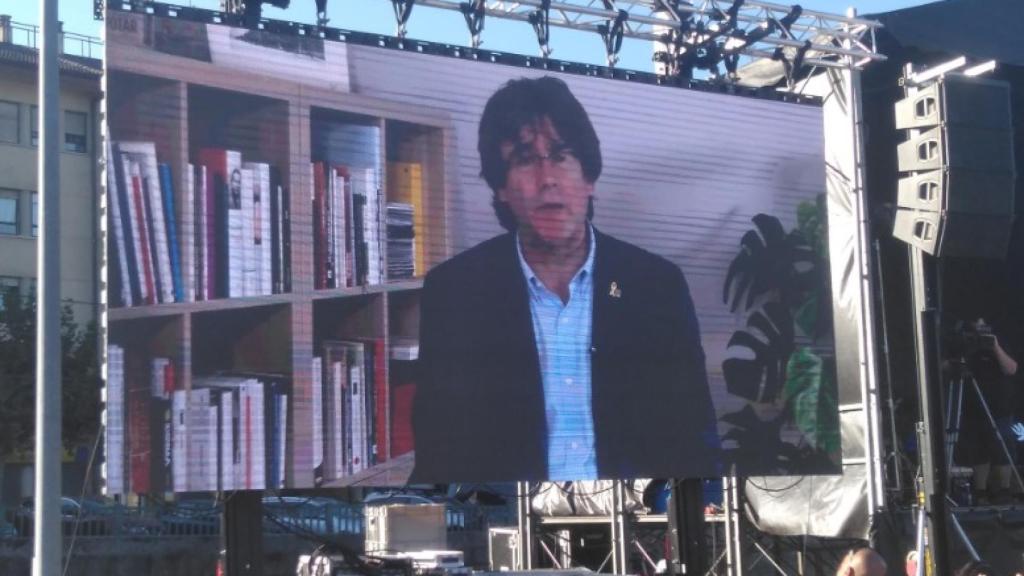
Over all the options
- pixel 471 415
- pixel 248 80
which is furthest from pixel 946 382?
pixel 248 80

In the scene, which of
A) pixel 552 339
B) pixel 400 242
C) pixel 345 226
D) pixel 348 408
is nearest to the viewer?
pixel 348 408

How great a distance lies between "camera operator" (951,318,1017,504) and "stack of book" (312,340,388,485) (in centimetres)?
613

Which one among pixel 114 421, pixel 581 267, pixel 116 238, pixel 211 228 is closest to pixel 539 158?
pixel 581 267

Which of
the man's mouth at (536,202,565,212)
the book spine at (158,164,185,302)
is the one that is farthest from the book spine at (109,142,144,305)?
the man's mouth at (536,202,565,212)

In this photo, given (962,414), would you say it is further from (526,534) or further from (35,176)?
(35,176)

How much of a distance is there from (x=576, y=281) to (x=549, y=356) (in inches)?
25.3

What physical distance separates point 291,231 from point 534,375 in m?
2.10

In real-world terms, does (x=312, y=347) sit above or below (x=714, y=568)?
above

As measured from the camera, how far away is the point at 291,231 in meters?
9.54

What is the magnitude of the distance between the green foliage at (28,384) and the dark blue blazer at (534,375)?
18.2 m

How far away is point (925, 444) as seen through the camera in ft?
25.6

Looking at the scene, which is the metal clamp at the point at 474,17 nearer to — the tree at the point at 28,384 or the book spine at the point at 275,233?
the book spine at the point at 275,233

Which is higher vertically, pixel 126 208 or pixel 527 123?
pixel 527 123

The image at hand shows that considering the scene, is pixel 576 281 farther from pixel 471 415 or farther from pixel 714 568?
pixel 714 568
